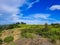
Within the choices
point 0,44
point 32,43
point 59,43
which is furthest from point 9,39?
point 59,43

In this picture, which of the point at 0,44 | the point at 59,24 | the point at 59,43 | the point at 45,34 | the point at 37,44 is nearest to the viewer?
the point at 37,44

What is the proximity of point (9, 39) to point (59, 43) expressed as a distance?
29.7 ft

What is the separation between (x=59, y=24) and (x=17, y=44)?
14.4 metres

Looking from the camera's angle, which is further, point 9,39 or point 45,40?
point 9,39

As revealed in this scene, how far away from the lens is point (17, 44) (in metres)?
20.7

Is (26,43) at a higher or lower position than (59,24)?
lower

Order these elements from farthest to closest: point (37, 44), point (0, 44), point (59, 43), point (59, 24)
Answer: point (59, 24) → point (0, 44) → point (59, 43) → point (37, 44)

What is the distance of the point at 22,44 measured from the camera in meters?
20.1

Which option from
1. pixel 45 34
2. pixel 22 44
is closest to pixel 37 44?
pixel 22 44

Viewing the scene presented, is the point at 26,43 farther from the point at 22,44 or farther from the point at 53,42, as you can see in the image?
the point at 53,42

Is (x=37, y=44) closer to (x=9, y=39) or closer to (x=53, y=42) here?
(x=53, y=42)

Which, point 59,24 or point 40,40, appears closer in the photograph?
point 40,40

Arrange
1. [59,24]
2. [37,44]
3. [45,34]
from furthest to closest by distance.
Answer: [59,24] < [45,34] < [37,44]

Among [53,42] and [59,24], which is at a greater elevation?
[59,24]
